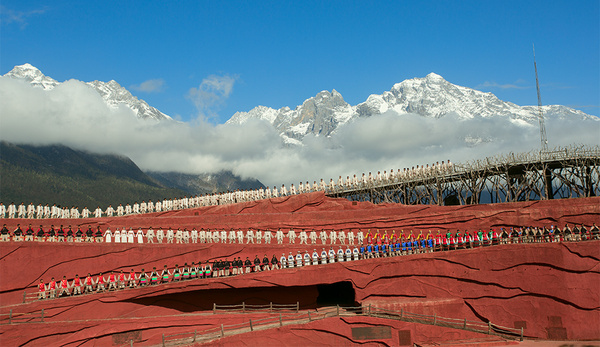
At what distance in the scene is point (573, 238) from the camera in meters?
25.4

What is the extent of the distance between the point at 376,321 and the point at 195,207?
1869 centimetres

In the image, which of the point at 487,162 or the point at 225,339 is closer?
the point at 225,339

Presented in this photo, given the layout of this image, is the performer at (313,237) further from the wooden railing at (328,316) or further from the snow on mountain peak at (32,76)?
the snow on mountain peak at (32,76)

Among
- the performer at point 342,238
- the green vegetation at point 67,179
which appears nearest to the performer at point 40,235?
the performer at point 342,238

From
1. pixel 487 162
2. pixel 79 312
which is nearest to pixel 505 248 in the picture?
pixel 487 162

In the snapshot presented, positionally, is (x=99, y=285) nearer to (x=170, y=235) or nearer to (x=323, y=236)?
(x=170, y=235)

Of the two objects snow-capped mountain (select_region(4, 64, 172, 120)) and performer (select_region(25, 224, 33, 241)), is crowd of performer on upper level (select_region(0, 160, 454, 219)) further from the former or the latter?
snow-capped mountain (select_region(4, 64, 172, 120))

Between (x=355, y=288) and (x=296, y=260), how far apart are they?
140 inches

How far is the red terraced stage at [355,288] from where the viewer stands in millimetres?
23609

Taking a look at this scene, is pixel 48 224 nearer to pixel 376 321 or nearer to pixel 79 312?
pixel 79 312

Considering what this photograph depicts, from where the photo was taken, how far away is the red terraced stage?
2361cm

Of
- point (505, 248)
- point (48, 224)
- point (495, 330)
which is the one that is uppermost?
point (48, 224)

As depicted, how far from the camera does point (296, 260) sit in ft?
88.6

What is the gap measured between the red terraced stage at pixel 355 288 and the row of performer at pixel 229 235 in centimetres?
106
